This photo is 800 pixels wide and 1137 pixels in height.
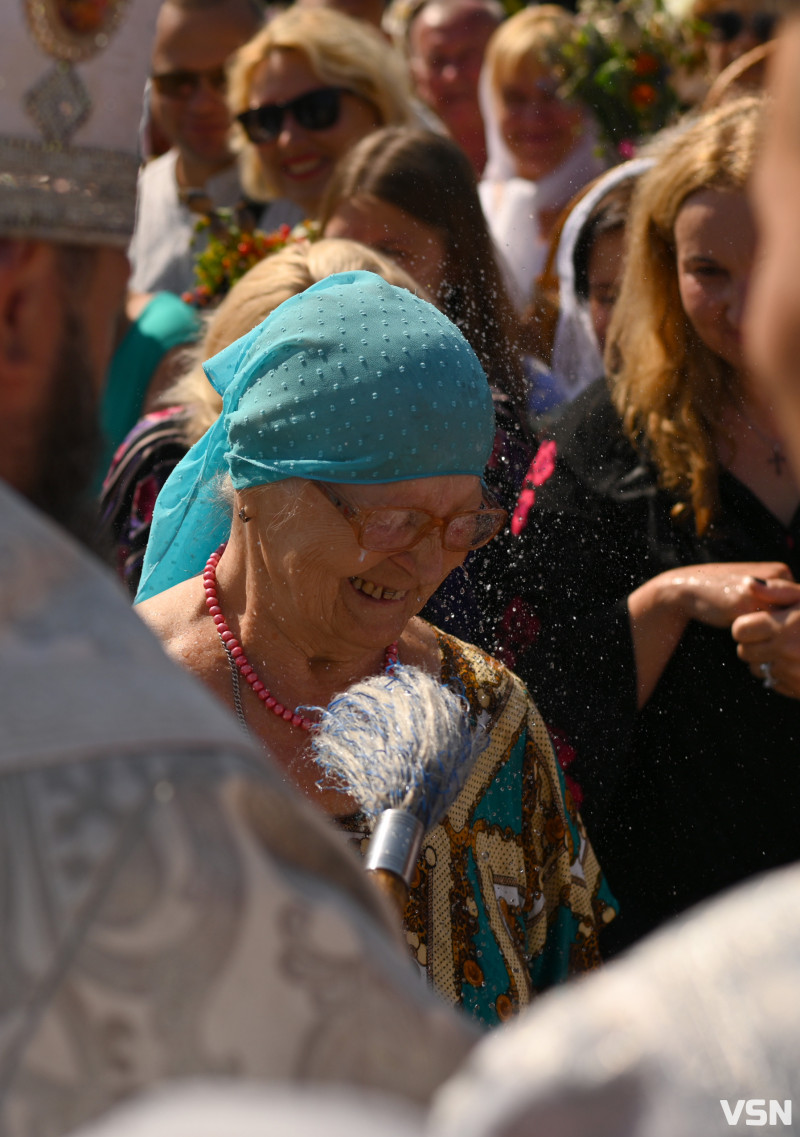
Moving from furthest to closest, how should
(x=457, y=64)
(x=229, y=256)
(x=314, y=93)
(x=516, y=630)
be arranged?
1. (x=457, y=64)
2. (x=314, y=93)
3. (x=229, y=256)
4. (x=516, y=630)

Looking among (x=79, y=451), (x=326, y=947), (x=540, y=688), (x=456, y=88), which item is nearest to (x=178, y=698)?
(x=326, y=947)

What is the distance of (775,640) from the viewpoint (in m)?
2.29

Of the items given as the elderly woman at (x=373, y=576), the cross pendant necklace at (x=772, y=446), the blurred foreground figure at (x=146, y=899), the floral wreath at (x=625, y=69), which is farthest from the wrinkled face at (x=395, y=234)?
the floral wreath at (x=625, y=69)

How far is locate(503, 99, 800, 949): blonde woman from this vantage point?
7.35 feet

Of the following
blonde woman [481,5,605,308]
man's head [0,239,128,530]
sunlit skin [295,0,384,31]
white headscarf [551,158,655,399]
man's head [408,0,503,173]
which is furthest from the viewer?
sunlit skin [295,0,384,31]

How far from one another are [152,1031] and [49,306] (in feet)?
1.83

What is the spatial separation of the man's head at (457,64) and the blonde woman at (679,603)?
2.98 meters

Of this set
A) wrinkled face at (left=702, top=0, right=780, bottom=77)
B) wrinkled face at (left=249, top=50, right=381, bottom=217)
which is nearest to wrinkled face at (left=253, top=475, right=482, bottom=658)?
wrinkled face at (left=249, top=50, right=381, bottom=217)

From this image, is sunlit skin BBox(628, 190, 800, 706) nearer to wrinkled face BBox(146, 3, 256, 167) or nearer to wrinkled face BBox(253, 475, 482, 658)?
wrinkled face BBox(253, 475, 482, 658)

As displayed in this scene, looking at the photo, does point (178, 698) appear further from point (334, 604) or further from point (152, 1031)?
point (334, 604)

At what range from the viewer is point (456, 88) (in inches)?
206

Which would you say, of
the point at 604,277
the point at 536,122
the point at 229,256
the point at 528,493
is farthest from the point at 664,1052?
the point at 536,122

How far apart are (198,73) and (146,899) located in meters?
4.40

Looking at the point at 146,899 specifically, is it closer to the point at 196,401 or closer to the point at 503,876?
the point at 503,876
